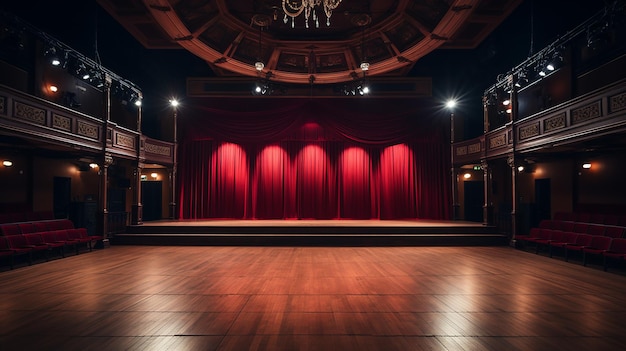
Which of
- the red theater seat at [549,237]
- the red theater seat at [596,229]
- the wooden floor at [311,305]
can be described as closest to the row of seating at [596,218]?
the red theater seat at [596,229]

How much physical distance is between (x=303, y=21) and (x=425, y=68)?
5.57 meters

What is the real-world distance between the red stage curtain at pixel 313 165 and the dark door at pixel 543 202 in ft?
9.84

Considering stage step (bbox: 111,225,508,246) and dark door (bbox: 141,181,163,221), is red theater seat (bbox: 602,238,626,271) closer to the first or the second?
stage step (bbox: 111,225,508,246)

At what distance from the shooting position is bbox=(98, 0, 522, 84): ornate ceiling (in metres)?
7.94

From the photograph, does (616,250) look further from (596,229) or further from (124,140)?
(124,140)

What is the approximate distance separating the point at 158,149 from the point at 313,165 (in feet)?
19.7

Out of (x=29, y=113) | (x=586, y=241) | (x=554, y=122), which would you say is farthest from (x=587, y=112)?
(x=29, y=113)

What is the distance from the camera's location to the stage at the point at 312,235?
344 inches

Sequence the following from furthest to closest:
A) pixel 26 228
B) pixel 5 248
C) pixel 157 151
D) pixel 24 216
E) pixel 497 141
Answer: pixel 157 151 → pixel 497 141 → pixel 24 216 → pixel 26 228 → pixel 5 248

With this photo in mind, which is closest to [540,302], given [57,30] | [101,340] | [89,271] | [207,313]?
[207,313]

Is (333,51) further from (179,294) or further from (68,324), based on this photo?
(68,324)

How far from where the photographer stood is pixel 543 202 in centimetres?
1028

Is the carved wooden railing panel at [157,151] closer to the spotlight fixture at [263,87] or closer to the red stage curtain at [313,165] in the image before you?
the red stage curtain at [313,165]

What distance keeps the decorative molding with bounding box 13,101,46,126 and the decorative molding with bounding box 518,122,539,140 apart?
11801mm
